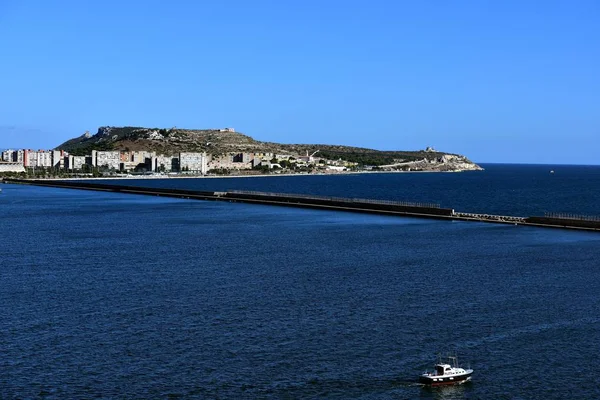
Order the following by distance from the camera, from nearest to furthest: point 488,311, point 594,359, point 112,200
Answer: point 594,359
point 488,311
point 112,200

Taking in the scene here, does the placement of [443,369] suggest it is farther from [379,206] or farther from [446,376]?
[379,206]

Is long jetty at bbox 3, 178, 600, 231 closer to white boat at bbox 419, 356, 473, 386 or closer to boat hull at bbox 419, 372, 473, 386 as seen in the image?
white boat at bbox 419, 356, 473, 386

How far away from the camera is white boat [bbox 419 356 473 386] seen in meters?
24.9

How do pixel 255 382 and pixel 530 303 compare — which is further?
pixel 530 303

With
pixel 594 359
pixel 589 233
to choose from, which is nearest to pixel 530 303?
pixel 594 359

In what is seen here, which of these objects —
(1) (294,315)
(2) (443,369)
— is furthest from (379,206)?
(2) (443,369)

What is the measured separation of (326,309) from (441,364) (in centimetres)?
933

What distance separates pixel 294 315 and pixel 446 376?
9433 mm

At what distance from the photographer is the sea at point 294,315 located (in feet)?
82.6

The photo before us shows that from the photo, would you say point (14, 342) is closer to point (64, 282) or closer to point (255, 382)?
point (255, 382)

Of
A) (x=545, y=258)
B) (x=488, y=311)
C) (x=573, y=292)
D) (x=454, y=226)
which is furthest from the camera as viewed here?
(x=454, y=226)

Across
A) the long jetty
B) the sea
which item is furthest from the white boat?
the long jetty

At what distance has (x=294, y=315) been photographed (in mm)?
33156

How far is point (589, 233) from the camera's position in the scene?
216 ft
